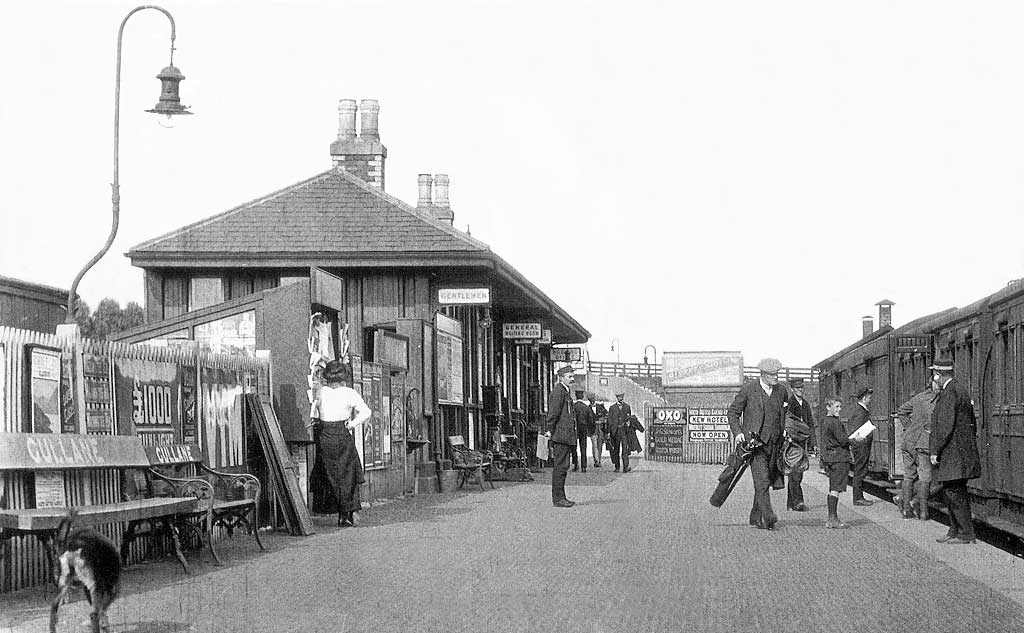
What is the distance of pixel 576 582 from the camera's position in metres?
10.7

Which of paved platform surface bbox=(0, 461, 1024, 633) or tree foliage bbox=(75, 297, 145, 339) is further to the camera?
tree foliage bbox=(75, 297, 145, 339)

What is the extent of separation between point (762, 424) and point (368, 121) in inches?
657

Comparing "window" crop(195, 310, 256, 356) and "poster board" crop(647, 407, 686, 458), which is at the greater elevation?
"window" crop(195, 310, 256, 356)

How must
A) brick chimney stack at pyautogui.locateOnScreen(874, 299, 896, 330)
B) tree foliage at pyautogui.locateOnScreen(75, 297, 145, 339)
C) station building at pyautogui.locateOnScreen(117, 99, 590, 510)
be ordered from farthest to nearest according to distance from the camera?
1. tree foliage at pyautogui.locateOnScreen(75, 297, 145, 339)
2. brick chimney stack at pyautogui.locateOnScreen(874, 299, 896, 330)
3. station building at pyautogui.locateOnScreen(117, 99, 590, 510)

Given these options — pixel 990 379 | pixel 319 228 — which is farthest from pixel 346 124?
pixel 990 379

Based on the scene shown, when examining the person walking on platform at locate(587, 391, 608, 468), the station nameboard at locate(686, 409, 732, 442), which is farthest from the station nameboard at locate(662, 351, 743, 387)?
the person walking on platform at locate(587, 391, 608, 468)

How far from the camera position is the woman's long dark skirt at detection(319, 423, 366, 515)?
52.7ft

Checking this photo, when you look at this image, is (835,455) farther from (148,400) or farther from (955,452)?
(148,400)

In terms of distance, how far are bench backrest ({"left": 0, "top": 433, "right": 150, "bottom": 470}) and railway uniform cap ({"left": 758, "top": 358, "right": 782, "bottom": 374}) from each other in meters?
6.91

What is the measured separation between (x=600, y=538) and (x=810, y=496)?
9.06 meters

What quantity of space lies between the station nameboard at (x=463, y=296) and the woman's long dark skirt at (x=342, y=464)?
797 cm

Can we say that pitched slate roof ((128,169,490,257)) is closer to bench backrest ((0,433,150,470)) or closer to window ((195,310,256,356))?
window ((195,310,256,356))

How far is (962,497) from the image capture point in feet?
46.3

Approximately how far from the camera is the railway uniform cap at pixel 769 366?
16.2m
